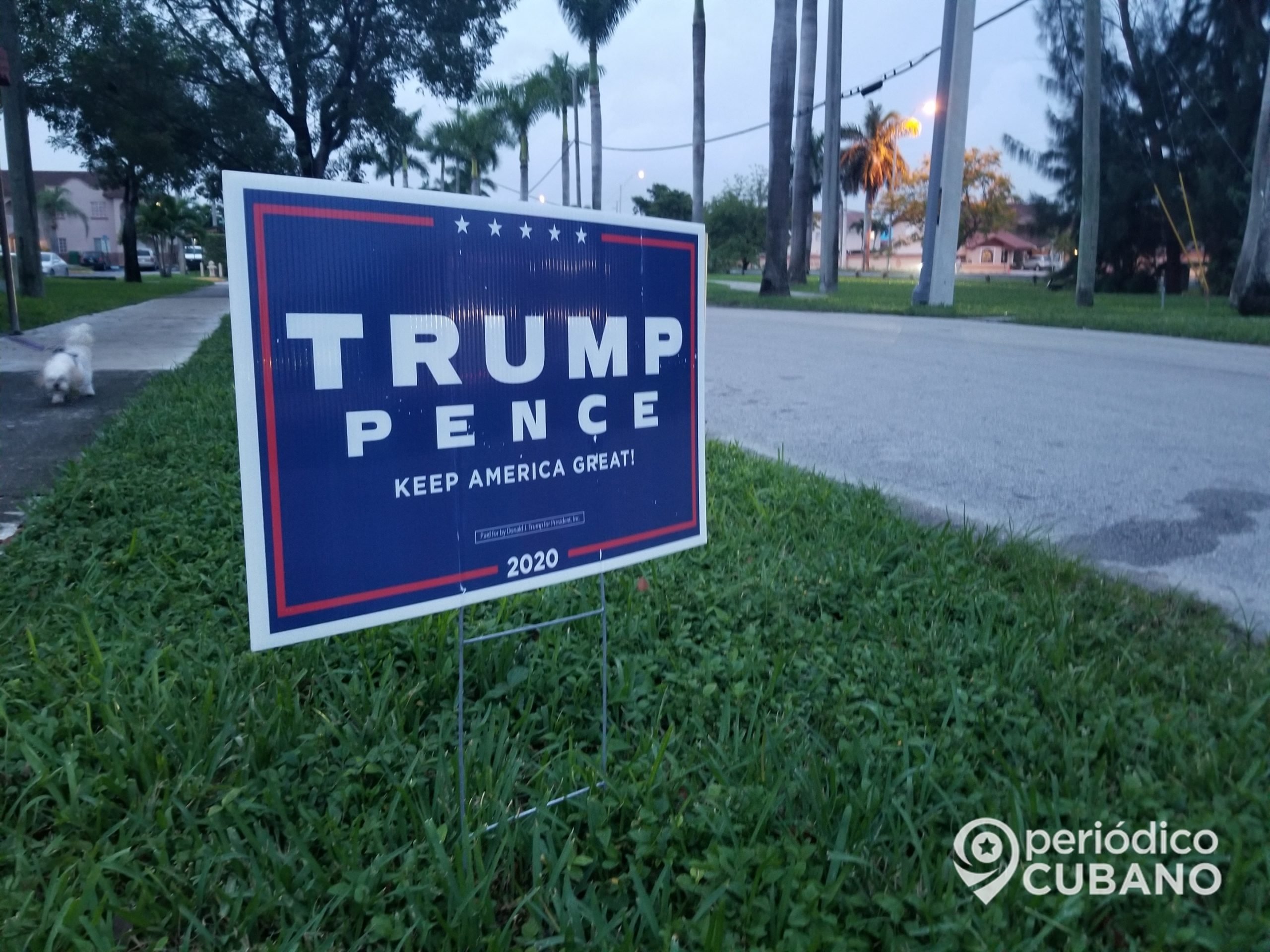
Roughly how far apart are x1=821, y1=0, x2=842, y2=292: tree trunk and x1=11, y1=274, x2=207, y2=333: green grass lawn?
17.7 meters

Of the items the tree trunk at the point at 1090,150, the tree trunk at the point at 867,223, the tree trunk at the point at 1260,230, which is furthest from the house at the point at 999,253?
the tree trunk at the point at 1260,230

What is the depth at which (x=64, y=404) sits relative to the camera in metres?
7.23

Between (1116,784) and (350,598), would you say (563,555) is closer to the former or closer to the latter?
(350,598)

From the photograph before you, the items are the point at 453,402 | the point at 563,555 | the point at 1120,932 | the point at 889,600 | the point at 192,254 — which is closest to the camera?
the point at 1120,932

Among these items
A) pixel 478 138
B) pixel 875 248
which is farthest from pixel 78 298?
pixel 875 248

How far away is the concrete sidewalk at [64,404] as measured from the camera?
16.8 feet

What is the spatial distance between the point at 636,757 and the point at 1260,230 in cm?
2038

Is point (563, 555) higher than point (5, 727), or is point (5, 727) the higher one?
point (563, 555)

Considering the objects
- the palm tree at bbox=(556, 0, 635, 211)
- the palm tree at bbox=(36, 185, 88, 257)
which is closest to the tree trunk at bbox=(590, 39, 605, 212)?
the palm tree at bbox=(556, 0, 635, 211)

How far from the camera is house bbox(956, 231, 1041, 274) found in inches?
4144

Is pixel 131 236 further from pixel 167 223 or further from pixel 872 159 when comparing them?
pixel 872 159

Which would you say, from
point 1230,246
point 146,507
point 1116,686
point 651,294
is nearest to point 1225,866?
point 1116,686

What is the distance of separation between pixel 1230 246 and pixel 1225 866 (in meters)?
37.7

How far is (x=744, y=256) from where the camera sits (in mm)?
68000
